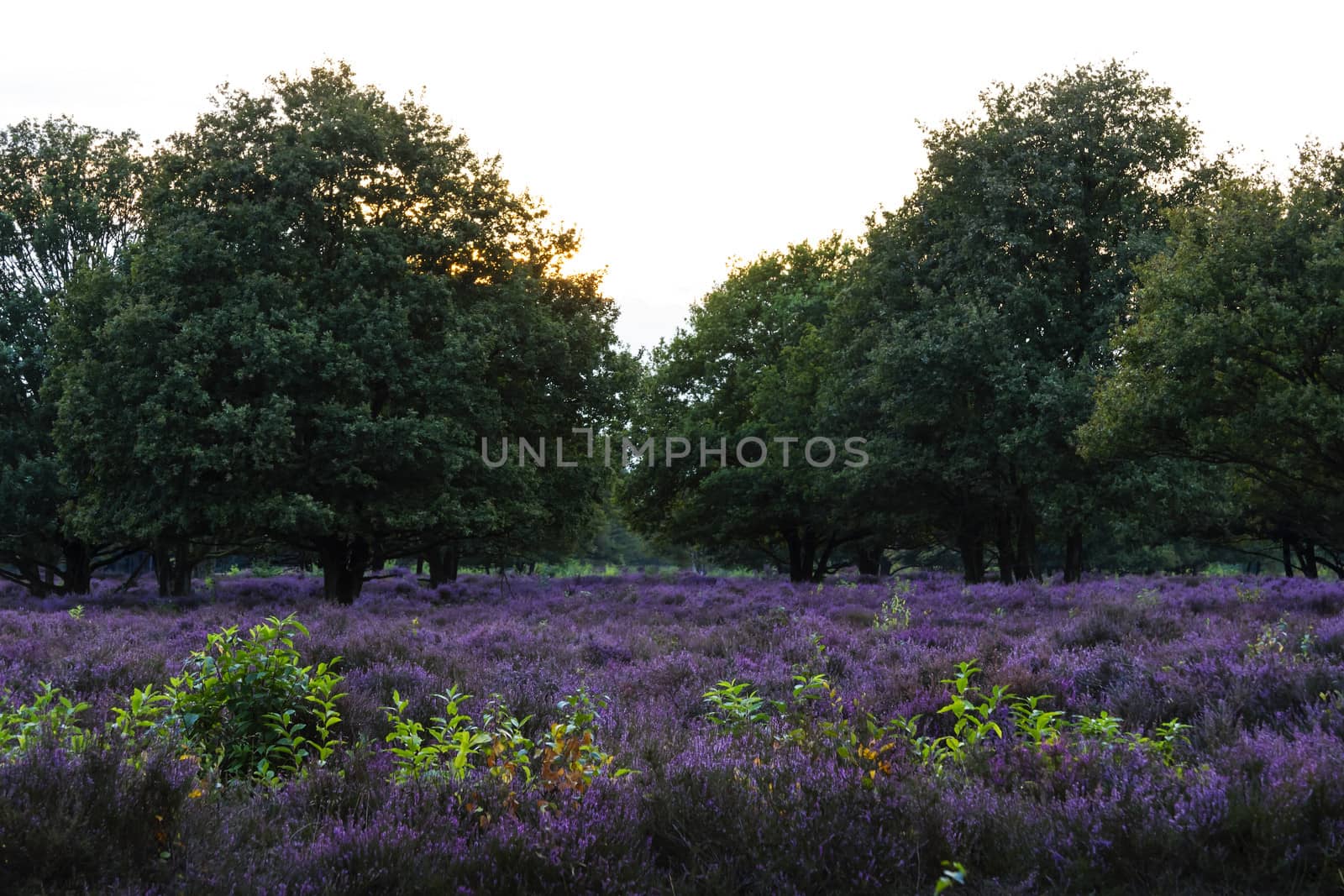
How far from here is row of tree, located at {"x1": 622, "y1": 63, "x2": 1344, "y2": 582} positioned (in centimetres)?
1622

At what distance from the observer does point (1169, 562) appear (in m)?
60.5

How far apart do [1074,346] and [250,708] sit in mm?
21670

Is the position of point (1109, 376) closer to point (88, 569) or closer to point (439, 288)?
point (439, 288)

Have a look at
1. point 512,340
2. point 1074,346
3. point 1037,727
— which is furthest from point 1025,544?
point 1037,727

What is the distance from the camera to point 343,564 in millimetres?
21188

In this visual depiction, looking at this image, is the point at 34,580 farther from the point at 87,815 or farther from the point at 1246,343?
the point at 1246,343

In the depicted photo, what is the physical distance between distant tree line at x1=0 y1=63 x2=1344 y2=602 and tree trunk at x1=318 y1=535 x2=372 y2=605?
115mm

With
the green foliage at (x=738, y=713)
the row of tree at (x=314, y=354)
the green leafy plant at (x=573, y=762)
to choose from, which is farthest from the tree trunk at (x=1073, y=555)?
the green leafy plant at (x=573, y=762)

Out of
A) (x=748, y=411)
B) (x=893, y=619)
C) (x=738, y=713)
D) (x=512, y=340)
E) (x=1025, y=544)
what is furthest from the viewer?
(x=748, y=411)

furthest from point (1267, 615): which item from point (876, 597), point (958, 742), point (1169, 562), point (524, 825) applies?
point (1169, 562)

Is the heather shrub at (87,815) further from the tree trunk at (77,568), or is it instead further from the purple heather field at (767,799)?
the tree trunk at (77,568)

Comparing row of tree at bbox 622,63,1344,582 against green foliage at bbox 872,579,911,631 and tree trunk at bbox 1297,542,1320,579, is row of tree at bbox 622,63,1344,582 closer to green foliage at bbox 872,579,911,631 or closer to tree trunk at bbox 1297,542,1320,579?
green foliage at bbox 872,579,911,631

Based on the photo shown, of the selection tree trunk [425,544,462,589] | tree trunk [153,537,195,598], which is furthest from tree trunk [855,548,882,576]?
tree trunk [153,537,195,598]

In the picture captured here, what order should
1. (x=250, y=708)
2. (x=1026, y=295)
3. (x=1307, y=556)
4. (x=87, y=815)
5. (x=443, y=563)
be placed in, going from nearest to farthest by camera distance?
1. (x=87, y=815)
2. (x=250, y=708)
3. (x=1026, y=295)
4. (x=443, y=563)
5. (x=1307, y=556)
